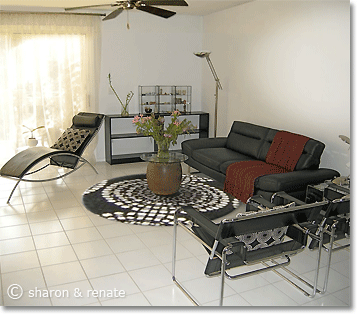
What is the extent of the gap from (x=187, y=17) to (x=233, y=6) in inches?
44.1

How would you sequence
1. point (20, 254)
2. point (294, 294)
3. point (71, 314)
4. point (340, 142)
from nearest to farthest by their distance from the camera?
point (71, 314) → point (294, 294) → point (20, 254) → point (340, 142)

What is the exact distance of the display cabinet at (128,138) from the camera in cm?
665

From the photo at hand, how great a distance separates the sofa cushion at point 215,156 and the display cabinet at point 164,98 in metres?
1.74

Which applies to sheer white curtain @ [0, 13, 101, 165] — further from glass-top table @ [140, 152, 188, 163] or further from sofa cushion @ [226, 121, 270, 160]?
sofa cushion @ [226, 121, 270, 160]

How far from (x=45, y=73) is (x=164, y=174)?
2998 millimetres

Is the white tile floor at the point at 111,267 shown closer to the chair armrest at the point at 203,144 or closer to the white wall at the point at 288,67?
the white wall at the point at 288,67

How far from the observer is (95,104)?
669 cm

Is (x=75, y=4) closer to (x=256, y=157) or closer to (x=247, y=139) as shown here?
(x=247, y=139)

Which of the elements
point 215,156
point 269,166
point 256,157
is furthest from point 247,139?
point 269,166

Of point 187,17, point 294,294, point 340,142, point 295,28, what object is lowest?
point 294,294

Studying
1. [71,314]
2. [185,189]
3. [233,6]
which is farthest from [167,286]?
[233,6]

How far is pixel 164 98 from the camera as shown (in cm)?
724

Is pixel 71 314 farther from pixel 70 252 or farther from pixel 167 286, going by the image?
pixel 70 252

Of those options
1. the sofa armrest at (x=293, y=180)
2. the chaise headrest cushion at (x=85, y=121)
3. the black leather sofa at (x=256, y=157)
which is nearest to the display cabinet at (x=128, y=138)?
the chaise headrest cushion at (x=85, y=121)
